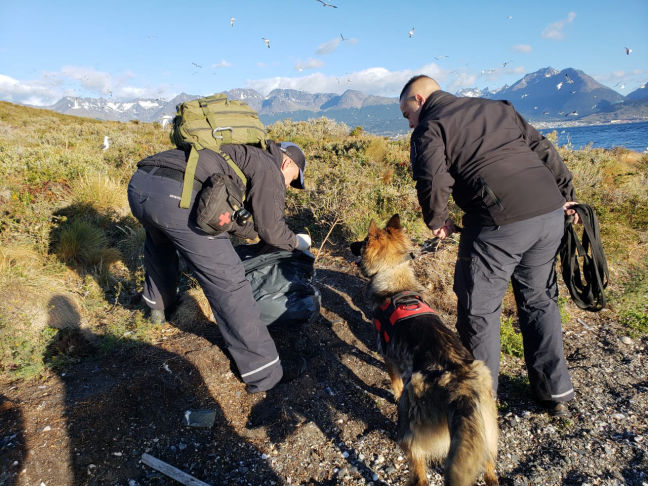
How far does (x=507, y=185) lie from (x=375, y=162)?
254 inches

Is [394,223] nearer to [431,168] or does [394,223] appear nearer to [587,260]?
[431,168]

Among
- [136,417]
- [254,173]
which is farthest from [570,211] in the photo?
[136,417]

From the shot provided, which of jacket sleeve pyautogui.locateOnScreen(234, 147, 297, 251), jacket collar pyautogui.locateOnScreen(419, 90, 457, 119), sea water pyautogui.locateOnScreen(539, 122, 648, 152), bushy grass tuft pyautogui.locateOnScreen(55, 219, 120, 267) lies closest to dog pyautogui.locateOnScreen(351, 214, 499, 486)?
jacket sleeve pyautogui.locateOnScreen(234, 147, 297, 251)

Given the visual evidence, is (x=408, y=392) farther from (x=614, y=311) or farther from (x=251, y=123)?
(x=614, y=311)

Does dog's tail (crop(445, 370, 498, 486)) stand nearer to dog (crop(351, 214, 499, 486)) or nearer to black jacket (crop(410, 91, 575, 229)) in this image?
dog (crop(351, 214, 499, 486))

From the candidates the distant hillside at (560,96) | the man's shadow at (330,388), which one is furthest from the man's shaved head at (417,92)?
the distant hillside at (560,96)

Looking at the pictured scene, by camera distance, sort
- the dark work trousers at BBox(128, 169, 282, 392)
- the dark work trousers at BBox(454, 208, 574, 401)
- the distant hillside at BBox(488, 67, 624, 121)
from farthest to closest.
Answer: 1. the distant hillside at BBox(488, 67, 624, 121)
2. the dark work trousers at BBox(128, 169, 282, 392)
3. the dark work trousers at BBox(454, 208, 574, 401)

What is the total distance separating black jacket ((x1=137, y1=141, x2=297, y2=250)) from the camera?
2689 mm

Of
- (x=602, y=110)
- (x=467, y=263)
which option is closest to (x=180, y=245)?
(x=467, y=263)

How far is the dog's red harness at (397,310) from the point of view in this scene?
289 cm

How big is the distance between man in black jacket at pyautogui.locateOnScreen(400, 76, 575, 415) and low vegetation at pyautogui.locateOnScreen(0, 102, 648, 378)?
111 cm

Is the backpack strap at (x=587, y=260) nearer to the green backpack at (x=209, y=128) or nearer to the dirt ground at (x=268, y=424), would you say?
the dirt ground at (x=268, y=424)

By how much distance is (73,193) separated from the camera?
5.94 m

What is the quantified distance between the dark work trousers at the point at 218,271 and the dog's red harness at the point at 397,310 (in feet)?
3.39
